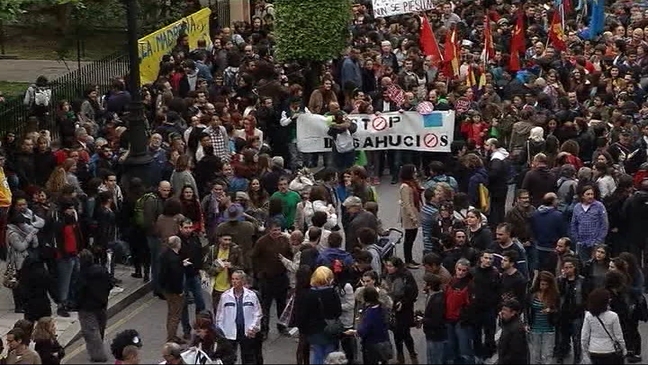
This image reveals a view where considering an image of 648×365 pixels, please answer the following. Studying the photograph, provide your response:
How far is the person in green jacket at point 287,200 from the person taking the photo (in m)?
19.2

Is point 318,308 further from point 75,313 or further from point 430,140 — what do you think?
point 430,140

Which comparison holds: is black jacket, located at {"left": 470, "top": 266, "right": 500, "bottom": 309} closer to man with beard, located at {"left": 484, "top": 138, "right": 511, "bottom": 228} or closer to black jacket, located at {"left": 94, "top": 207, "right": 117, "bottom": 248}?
man with beard, located at {"left": 484, "top": 138, "right": 511, "bottom": 228}

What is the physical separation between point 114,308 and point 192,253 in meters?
2.21

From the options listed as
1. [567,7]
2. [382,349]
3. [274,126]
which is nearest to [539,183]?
[382,349]

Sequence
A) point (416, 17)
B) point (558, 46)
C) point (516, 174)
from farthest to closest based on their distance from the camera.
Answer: point (416, 17)
point (558, 46)
point (516, 174)

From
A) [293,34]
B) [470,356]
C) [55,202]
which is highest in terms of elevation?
[293,34]

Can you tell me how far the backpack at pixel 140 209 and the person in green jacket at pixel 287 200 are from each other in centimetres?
151

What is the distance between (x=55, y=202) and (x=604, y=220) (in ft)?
21.1

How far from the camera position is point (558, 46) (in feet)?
97.8

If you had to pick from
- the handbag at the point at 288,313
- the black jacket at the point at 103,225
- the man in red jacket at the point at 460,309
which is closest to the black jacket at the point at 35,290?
the black jacket at the point at 103,225

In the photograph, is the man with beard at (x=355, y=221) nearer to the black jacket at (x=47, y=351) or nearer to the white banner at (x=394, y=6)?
the black jacket at (x=47, y=351)

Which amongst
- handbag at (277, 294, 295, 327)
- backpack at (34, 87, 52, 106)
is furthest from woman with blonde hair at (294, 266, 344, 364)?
backpack at (34, 87, 52, 106)

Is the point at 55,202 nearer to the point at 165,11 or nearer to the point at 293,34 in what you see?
the point at 293,34

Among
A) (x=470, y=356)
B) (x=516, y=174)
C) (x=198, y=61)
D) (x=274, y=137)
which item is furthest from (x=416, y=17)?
(x=470, y=356)
